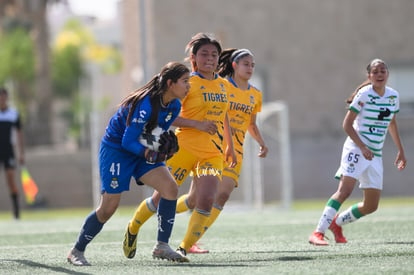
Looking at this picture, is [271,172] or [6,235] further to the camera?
[271,172]

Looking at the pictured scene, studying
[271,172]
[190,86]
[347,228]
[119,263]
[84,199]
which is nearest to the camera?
[119,263]

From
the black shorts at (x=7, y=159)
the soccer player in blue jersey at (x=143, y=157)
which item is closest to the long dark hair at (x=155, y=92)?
the soccer player in blue jersey at (x=143, y=157)

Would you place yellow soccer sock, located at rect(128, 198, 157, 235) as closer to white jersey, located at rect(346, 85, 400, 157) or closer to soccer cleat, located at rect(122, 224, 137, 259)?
soccer cleat, located at rect(122, 224, 137, 259)

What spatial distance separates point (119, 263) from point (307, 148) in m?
22.3

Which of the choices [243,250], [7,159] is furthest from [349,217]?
[7,159]

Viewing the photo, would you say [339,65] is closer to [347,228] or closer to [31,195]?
[31,195]

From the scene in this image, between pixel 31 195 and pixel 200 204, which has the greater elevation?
pixel 200 204

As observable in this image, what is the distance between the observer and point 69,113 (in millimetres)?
69562

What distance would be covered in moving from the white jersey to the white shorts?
12 centimetres

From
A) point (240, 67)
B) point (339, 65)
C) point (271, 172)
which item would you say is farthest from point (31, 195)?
point (240, 67)

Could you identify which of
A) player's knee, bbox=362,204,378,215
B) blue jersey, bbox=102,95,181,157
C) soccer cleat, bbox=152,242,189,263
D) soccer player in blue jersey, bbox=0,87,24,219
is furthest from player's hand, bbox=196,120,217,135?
soccer player in blue jersey, bbox=0,87,24,219

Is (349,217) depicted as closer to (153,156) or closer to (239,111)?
(239,111)

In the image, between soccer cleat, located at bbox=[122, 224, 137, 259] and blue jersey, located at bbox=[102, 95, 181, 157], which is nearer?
blue jersey, located at bbox=[102, 95, 181, 157]

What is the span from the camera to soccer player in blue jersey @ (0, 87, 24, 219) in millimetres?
16741
